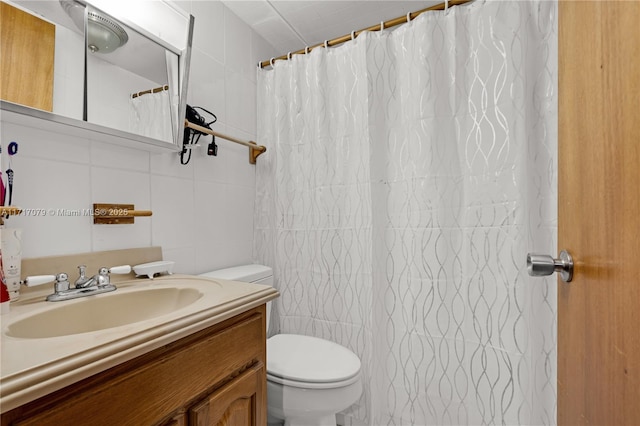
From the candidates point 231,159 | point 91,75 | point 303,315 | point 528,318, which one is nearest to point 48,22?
point 91,75

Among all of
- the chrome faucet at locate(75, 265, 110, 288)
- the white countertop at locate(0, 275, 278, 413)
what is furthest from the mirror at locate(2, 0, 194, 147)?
the white countertop at locate(0, 275, 278, 413)

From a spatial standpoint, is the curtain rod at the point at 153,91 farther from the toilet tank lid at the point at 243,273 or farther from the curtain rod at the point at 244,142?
the toilet tank lid at the point at 243,273

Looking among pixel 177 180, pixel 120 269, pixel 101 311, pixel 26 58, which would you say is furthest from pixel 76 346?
pixel 177 180

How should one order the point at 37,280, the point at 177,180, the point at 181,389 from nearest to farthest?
1. the point at 181,389
2. the point at 37,280
3. the point at 177,180

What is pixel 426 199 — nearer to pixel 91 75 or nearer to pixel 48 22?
pixel 91 75

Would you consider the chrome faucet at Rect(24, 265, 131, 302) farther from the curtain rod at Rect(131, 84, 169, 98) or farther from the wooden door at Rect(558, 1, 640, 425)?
the wooden door at Rect(558, 1, 640, 425)

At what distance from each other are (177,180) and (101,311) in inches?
23.8

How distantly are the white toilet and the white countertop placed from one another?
477 millimetres

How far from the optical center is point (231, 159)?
1.61 meters

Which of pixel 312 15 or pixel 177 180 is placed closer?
pixel 177 180

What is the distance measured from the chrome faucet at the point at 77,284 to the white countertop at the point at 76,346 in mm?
30

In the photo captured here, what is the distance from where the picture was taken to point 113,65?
103 centimetres

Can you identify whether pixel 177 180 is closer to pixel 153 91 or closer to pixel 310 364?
pixel 153 91

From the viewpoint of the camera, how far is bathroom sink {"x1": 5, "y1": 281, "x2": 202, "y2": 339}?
72 centimetres
